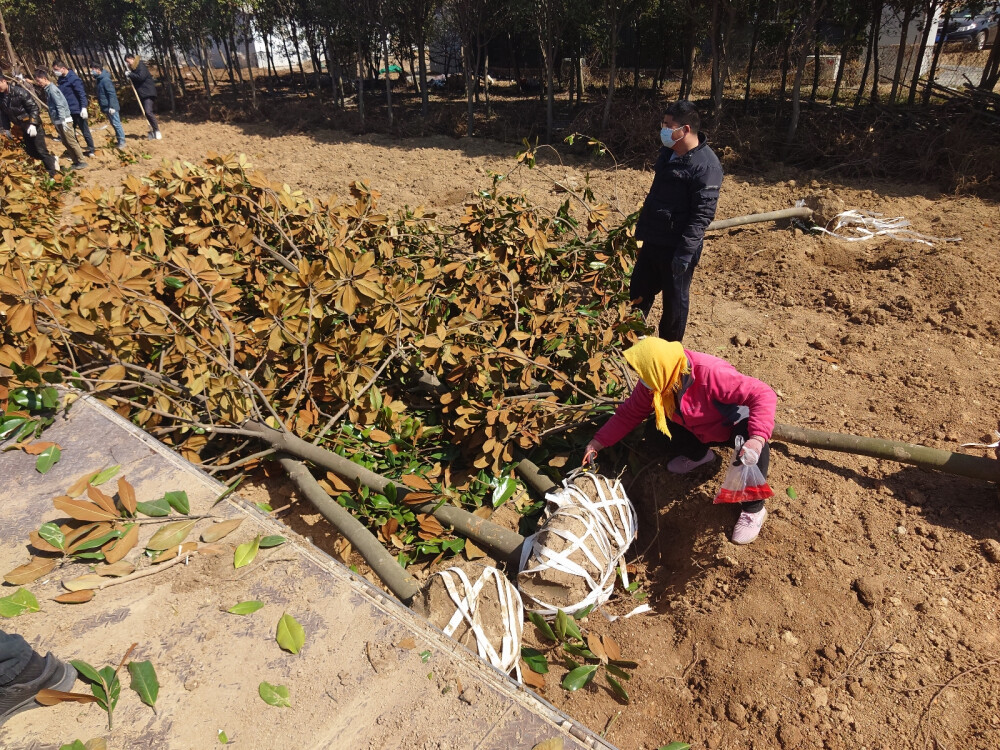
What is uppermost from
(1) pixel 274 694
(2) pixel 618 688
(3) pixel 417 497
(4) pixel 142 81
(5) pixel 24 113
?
(4) pixel 142 81

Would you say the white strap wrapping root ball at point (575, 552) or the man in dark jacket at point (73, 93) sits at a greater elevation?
the man in dark jacket at point (73, 93)

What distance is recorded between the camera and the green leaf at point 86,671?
5.56ft

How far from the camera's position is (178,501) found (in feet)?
7.34

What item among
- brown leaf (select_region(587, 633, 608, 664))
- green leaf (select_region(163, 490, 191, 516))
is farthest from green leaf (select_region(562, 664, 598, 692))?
green leaf (select_region(163, 490, 191, 516))

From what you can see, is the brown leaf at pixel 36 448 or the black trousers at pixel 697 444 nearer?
the black trousers at pixel 697 444

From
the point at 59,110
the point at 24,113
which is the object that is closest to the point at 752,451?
the point at 24,113

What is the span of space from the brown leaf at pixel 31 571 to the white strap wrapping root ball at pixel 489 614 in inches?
51.4

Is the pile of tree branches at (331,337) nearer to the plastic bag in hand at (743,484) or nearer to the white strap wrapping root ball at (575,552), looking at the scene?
the white strap wrapping root ball at (575,552)

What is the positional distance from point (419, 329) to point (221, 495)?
122 cm

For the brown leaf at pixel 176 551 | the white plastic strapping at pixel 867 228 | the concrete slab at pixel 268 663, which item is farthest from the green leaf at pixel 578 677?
the white plastic strapping at pixel 867 228

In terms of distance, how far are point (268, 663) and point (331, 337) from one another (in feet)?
5.53

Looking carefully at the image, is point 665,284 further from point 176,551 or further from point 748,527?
point 176,551

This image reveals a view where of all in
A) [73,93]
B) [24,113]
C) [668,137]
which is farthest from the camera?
[73,93]

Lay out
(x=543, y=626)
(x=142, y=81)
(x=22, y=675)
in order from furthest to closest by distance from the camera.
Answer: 1. (x=142, y=81)
2. (x=543, y=626)
3. (x=22, y=675)
